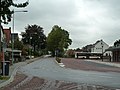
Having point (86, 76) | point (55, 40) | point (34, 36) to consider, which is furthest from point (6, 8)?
point (55, 40)

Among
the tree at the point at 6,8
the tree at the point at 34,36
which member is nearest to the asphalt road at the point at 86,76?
the tree at the point at 6,8

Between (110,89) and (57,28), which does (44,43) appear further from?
(110,89)

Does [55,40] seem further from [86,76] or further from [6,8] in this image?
[6,8]

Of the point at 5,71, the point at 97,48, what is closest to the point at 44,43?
the point at 97,48

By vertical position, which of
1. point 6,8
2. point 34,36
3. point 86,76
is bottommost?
point 86,76

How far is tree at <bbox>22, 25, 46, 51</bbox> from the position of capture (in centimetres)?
14812

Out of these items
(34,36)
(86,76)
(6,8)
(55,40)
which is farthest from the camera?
(55,40)

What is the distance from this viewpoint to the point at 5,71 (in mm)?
28781

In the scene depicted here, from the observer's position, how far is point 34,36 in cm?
15262

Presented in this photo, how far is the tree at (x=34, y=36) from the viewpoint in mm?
148125

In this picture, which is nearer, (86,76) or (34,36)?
(86,76)

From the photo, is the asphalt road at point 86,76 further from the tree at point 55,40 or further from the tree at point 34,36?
the tree at point 55,40

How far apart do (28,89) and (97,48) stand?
168m

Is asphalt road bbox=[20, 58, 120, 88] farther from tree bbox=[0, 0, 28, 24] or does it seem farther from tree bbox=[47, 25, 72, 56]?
tree bbox=[47, 25, 72, 56]
